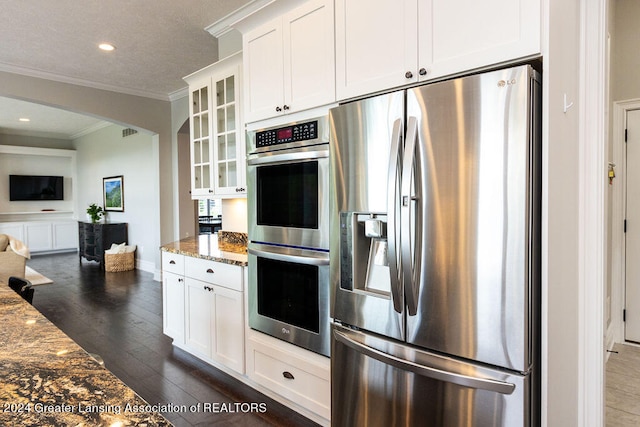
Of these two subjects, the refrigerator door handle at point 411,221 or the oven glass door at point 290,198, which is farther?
the oven glass door at point 290,198

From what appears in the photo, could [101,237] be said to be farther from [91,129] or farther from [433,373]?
[433,373]

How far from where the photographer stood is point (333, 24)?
1967mm

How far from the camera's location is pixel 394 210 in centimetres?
156

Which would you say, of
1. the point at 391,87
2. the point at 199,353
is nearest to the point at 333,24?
the point at 391,87

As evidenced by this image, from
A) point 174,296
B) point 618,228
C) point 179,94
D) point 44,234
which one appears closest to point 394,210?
point 174,296

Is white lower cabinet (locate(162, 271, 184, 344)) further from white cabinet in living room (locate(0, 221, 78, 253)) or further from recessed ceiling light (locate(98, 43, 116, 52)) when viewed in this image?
white cabinet in living room (locate(0, 221, 78, 253))

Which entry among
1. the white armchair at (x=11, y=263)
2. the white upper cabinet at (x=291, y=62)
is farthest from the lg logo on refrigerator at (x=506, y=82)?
the white armchair at (x=11, y=263)

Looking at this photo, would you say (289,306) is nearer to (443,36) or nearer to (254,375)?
(254,375)

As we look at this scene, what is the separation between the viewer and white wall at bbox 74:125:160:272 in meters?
6.64

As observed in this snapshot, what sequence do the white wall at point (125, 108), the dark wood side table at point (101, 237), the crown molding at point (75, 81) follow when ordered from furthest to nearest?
the dark wood side table at point (101, 237) → the white wall at point (125, 108) → the crown molding at point (75, 81)

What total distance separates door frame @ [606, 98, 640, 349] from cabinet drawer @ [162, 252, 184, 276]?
3739mm

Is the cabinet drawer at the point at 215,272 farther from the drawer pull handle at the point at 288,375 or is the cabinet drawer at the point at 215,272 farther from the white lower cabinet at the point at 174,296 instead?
the drawer pull handle at the point at 288,375

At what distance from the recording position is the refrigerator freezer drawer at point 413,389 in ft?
4.47

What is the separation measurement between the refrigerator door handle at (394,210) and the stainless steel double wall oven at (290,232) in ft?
1.54
